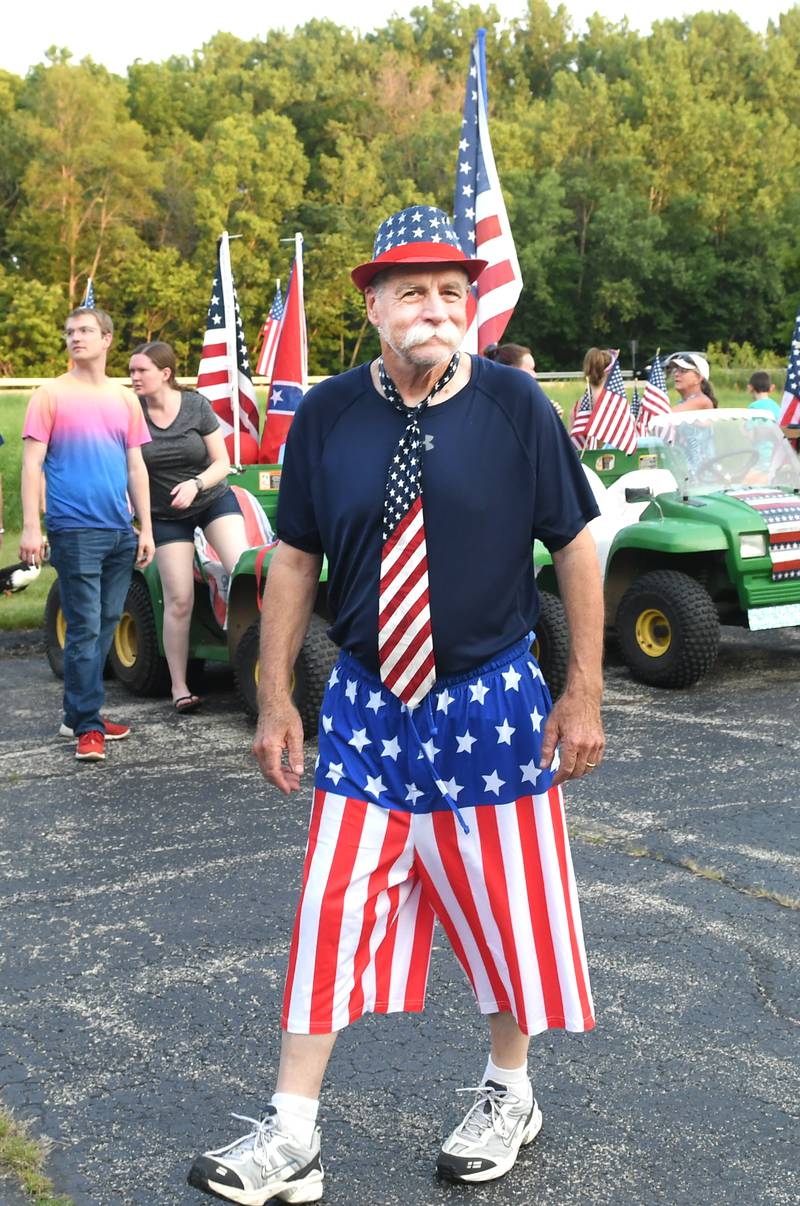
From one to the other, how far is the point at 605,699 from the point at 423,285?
585 centimetres

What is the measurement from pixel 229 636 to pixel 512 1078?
17.0ft

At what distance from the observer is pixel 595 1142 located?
3.32 meters

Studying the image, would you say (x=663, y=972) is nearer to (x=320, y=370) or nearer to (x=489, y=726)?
(x=489, y=726)

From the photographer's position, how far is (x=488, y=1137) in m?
3.18

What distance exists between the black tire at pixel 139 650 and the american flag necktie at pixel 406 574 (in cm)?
577

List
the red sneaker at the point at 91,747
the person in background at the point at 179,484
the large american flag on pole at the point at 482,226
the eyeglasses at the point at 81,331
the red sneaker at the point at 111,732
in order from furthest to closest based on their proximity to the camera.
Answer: the large american flag on pole at the point at 482,226 → the person in background at the point at 179,484 → the red sneaker at the point at 111,732 → the red sneaker at the point at 91,747 → the eyeglasses at the point at 81,331

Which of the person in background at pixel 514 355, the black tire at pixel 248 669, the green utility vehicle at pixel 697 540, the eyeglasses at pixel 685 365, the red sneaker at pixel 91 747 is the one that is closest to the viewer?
the red sneaker at pixel 91 747

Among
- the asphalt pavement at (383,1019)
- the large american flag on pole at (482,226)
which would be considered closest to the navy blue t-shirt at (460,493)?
the asphalt pavement at (383,1019)

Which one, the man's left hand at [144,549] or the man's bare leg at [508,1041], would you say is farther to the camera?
the man's left hand at [144,549]

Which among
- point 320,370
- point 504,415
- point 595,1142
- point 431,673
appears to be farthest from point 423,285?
point 320,370

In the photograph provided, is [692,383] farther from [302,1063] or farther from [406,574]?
[302,1063]

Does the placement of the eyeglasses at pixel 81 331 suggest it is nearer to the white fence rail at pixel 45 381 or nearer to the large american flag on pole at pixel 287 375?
the white fence rail at pixel 45 381

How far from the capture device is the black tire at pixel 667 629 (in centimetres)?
870

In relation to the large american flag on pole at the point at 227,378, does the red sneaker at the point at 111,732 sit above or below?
below
